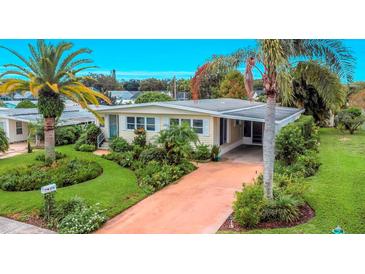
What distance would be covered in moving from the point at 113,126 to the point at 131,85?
4554cm

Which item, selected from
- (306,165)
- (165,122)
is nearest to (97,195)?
(306,165)

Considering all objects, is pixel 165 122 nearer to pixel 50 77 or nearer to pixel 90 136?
pixel 90 136

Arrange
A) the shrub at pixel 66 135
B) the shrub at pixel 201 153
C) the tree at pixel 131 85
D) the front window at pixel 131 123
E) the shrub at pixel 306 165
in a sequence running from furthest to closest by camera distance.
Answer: the tree at pixel 131 85
the shrub at pixel 66 135
the front window at pixel 131 123
the shrub at pixel 201 153
the shrub at pixel 306 165

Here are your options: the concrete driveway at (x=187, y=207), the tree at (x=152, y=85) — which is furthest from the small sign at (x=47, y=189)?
the tree at (x=152, y=85)

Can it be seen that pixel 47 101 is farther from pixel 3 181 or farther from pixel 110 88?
pixel 110 88

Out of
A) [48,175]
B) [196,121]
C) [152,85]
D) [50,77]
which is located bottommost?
[48,175]

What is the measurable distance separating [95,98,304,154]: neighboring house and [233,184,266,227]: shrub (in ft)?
23.1

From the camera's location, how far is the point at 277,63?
7340mm

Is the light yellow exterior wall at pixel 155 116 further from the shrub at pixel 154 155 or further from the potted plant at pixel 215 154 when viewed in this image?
the shrub at pixel 154 155

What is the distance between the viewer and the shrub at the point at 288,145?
1211 cm

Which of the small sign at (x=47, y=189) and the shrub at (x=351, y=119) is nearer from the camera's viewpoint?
the small sign at (x=47, y=189)

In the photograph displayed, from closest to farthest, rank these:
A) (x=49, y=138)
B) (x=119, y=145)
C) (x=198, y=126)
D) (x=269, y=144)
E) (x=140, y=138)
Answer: (x=269, y=144), (x=49, y=138), (x=198, y=126), (x=119, y=145), (x=140, y=138)

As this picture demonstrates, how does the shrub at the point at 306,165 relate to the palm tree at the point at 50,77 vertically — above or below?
below

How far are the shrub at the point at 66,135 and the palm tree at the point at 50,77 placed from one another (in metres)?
7.34
